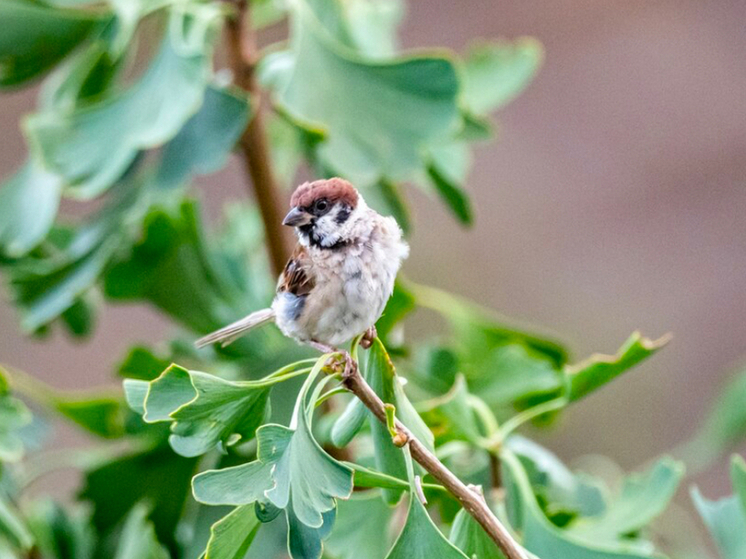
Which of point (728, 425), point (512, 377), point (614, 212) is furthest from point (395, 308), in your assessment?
point (614, 212)

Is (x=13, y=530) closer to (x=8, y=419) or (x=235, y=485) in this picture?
(x=8, y=419)

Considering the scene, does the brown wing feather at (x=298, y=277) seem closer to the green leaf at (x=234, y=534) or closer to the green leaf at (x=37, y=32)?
the green leaf at (x=234, y=534)

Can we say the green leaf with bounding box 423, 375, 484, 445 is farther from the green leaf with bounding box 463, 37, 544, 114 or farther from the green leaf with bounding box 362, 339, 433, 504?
the green leaf with bounding box 463, 37, 544, 114


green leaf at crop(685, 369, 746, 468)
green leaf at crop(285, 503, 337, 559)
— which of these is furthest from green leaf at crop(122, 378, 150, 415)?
green leaf at crop(685, 369, 746, 468)

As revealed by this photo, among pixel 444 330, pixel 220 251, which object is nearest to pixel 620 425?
pixel 444 330

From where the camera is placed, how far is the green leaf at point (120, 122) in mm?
1074

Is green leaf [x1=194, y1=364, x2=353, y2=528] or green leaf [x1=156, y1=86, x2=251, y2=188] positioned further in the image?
green leaf [x1=156, y1=86, x2=251, y2=188]

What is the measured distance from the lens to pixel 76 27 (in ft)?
3.87

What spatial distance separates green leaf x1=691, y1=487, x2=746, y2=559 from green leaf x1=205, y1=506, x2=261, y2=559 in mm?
426

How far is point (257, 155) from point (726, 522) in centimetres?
68

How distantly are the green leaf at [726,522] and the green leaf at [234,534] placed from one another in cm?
43

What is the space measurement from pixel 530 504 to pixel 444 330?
216cm

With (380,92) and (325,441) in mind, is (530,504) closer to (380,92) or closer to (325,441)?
(325,441)

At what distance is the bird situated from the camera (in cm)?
85
